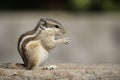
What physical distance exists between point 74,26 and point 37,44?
5983 mm

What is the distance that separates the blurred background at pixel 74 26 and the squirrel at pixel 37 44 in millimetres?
4591

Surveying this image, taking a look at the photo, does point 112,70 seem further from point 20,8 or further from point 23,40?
point 20,8

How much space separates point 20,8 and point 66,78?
26.0ft

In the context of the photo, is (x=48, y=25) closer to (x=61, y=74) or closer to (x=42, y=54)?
(x=42, y=54)

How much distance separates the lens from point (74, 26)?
11.4 meters

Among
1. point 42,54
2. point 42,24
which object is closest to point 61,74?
point 42,54

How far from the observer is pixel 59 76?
501 centimetres

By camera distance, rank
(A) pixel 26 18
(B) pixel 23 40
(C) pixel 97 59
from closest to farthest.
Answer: (B) pixel 23 40 < (C) pixel 97 59 < (A) pixel 26 18

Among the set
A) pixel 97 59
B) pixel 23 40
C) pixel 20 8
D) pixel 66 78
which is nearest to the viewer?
pixel 66 78

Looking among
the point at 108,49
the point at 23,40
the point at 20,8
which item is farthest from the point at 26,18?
the point at 23,40

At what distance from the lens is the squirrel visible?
5391 mm

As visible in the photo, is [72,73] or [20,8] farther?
[20,8]

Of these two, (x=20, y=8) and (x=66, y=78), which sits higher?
(x=20, y=8)

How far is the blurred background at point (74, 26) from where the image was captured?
10.6 meters
